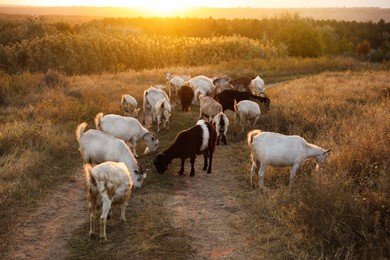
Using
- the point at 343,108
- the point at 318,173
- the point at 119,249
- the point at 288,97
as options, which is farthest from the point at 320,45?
the point at 119,249

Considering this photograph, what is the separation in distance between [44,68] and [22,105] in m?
11.0

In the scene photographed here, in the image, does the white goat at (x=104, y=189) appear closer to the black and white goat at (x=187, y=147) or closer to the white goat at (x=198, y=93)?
the black and white goat at (x=187, y=147)

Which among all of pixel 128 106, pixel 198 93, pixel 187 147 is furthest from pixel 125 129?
pixel 198 93

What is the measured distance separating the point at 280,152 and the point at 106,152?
3.88 meters

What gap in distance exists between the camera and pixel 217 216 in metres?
7.98

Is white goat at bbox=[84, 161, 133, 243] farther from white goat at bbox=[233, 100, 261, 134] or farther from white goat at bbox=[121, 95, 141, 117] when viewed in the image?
white goat at bbox=[121, 95, 141, 117]

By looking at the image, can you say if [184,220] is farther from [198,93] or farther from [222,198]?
[198,93]

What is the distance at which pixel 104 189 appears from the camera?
22.3 feet

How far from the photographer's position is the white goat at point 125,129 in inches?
444

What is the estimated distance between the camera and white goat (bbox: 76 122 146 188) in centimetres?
895

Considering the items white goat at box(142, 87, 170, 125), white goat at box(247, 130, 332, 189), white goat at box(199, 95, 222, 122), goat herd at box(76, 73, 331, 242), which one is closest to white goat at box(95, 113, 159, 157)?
goat herd at box(76, 73, 331, 242)

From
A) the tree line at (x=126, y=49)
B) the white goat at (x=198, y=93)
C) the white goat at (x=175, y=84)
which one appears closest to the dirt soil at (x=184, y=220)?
the white goat at (x=198, y=93)

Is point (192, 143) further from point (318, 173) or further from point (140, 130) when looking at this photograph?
point (318, 173)

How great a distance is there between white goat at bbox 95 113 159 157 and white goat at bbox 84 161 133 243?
4.19 meters
